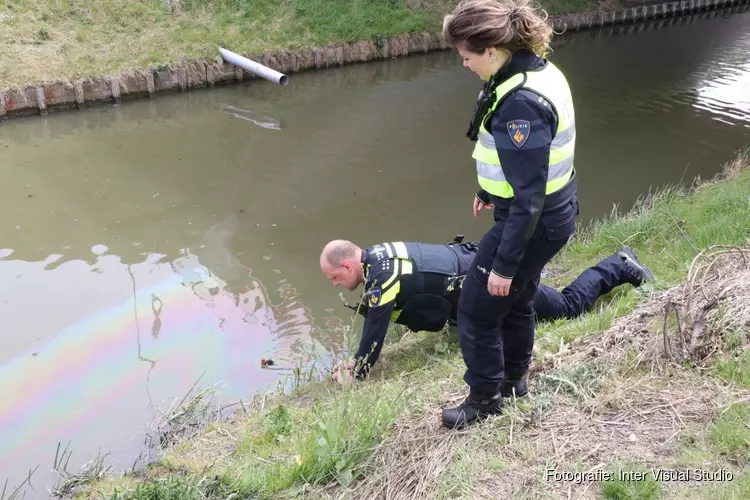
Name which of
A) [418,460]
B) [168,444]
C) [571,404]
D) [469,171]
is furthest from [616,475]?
[469,171]

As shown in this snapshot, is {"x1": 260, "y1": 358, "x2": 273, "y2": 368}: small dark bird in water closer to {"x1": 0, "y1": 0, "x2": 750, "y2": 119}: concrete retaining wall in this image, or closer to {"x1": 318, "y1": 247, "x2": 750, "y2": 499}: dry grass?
{"x1": 318, "y1": 247, "x2": 750, "y2": 499}: dry grass

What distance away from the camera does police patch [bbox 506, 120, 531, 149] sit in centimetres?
190

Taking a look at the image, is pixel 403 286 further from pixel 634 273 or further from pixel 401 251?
pixel 634 273

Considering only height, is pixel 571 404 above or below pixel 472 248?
below

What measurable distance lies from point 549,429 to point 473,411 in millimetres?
314

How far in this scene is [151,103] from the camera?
31.3 feet

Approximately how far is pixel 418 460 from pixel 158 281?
331 centimetres

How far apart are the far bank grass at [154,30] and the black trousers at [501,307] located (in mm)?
8844

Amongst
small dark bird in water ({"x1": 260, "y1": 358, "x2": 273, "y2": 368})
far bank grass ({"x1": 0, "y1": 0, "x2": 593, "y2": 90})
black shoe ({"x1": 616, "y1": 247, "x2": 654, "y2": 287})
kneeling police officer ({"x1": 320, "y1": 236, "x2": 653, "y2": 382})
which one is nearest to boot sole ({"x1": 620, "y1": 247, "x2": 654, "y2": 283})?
black shoe ({"x1": 616, "y1": 247, "x2": 654, "y2": 287})

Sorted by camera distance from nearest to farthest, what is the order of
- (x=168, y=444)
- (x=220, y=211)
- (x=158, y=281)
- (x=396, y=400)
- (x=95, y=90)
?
1. (x=396, y=400)
2. (x=168, y=444)
3. (x=158, y=281)
4. (x=220, y=211)
5. (x=95, y=90)

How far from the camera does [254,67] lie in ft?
33.2

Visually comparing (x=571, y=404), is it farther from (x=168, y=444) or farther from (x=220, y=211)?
(x=220, y=211)

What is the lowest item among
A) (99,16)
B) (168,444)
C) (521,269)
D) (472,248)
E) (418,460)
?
(168,444)

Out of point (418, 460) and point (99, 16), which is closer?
point (418, 460)
